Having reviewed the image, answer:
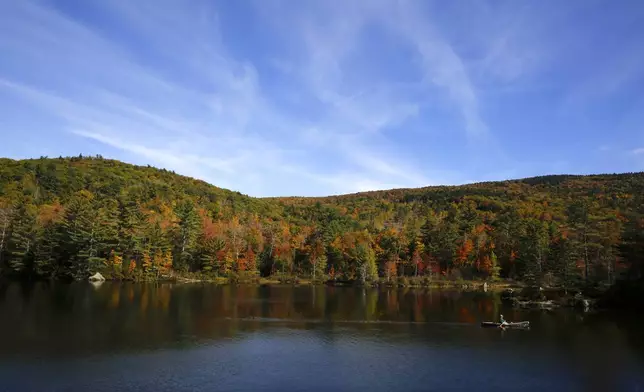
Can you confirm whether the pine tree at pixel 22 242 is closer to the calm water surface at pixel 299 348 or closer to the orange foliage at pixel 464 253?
the calm water surface at pixel 299 348

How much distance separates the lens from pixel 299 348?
3369cm

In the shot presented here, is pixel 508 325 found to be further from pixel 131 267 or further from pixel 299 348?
pixel 131 267

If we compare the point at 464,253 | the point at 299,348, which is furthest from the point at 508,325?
the point at 464,253

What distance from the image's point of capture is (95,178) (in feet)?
412

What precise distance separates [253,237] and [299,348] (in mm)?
73110

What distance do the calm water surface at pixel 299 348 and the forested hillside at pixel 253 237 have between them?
27.5 m

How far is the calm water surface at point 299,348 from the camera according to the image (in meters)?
25.2

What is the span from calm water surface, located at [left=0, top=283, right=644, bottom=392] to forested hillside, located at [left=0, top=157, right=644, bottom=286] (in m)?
27.5

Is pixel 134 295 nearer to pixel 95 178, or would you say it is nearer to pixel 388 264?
pixel 388 264

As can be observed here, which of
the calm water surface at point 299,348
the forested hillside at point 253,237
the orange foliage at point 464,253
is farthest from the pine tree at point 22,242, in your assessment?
the orange foliage at point 464,253

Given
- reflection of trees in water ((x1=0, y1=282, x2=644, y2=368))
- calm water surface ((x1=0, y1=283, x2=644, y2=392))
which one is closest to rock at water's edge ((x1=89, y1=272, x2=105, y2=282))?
reflection of trees in water ((x1=0, y1=282, x2=644, y2=368))

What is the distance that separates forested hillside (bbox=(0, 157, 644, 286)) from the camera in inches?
3228

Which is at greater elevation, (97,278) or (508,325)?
(97,278)

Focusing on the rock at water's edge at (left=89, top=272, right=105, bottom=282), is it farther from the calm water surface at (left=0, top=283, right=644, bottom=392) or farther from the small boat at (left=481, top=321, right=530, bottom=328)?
the small boat at (left=481, top=321, right=530, bottom=328)
